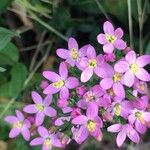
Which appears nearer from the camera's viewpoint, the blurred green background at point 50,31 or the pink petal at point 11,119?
the pink petal at point 11,119

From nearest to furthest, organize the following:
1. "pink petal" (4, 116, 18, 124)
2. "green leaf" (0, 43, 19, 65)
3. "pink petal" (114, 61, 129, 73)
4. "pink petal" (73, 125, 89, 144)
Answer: "pink petal" (114, 61, 129, 73) < "pink petal" (73, 125, 89, 144) < "pink petal" (4, 116, 18, 124) < "green leaf" (0, 43, 19, 65)

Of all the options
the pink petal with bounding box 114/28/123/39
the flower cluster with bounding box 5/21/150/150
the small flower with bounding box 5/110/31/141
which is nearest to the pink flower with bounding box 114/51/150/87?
the flower cluster with bounding box 5/21/150/150

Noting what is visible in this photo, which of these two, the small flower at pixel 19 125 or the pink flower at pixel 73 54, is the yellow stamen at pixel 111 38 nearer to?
the pink flower at pixel 73 54

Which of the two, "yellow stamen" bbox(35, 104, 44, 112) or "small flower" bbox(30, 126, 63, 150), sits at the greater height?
"yellow stamen" bbox(35, 104, 44, 112)

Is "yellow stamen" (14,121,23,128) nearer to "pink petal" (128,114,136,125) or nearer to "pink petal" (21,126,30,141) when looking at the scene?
"pink petal" (21,126,30,141)

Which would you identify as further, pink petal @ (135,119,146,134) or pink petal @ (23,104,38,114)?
pink petal @ (23,104,38,114)

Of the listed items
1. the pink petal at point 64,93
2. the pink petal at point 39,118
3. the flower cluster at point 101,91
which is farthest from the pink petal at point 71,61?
the pink petal at point 39,118
